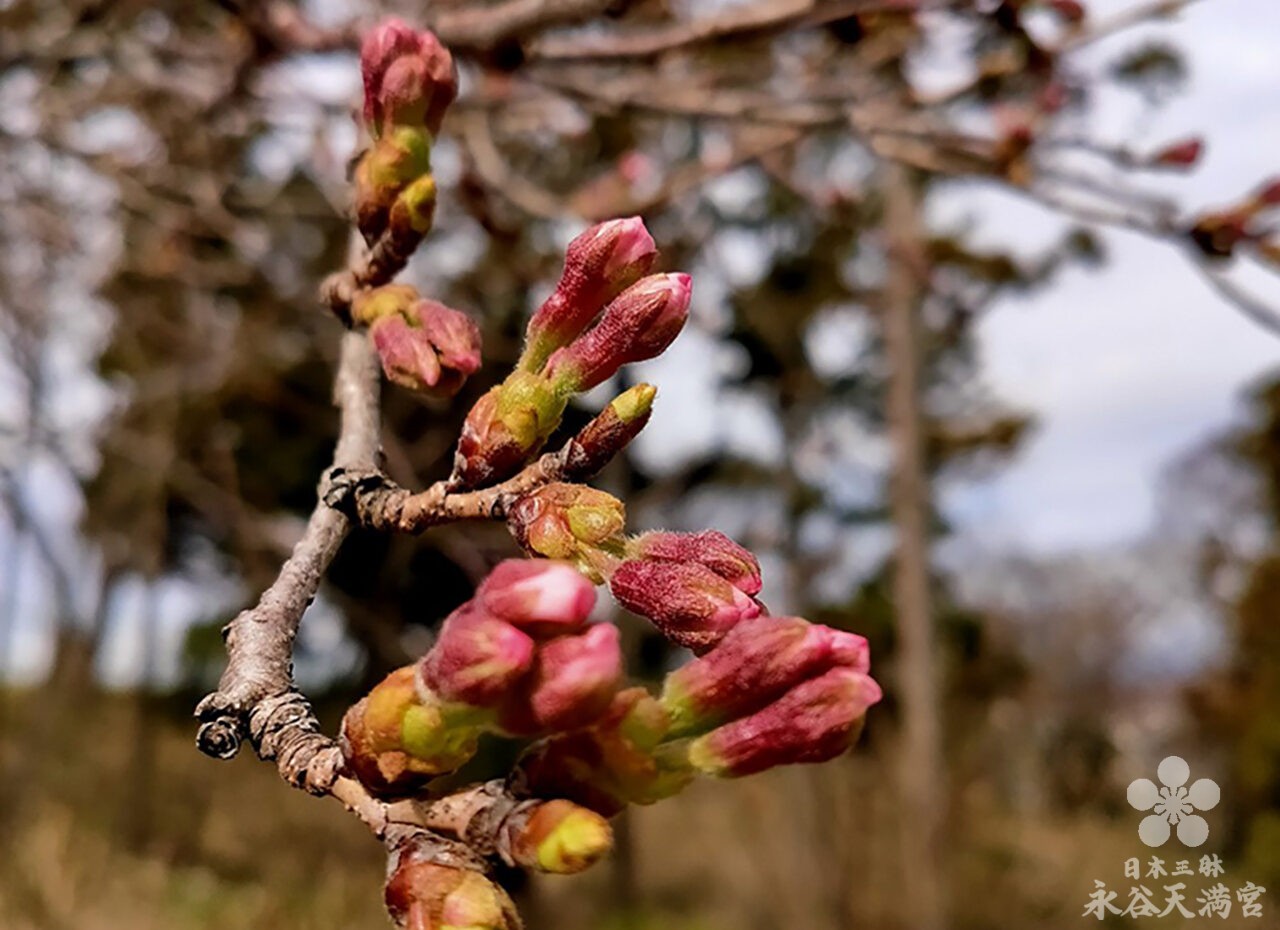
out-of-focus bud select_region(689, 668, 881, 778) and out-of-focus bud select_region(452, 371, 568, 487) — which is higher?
out-of-focus bud select_region(452, 371, 568, 487)

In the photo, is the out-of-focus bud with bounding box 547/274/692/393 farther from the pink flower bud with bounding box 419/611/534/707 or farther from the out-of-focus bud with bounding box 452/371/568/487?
the pink flower bud with bounding box 419/611/534/707

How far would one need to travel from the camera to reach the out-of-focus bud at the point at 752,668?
63cm

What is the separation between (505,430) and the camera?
74 cm

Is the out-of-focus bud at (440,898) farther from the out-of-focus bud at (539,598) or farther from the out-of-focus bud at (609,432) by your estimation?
the out-of-focus bud at (609,432)

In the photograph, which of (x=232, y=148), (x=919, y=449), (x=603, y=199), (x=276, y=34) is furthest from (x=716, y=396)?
(x=276, y=34)

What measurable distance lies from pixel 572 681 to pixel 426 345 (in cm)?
35

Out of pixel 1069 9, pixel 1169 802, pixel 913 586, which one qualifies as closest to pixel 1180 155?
→ pixel 1069 9

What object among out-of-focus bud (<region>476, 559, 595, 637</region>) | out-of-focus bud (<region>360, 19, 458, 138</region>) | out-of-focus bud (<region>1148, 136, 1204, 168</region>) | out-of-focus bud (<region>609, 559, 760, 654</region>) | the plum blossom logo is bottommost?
the plum blossom logo

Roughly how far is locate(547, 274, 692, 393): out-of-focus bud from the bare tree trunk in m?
5.45

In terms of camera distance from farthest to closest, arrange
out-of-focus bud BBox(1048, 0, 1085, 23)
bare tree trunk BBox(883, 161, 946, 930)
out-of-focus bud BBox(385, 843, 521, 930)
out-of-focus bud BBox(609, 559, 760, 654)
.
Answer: bare tree trunk BBox(883, 161, 946, 930) < out-of-focus bud BBox(1048, 0, 1085, 23) < out-of-focus bud BBox(609, 559, 760, 654) < out-of-focus bud BBox(385, 843, 521, 930)

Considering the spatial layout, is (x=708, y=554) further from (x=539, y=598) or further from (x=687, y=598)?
(x=539, y=598)

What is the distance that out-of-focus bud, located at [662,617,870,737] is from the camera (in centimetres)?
63

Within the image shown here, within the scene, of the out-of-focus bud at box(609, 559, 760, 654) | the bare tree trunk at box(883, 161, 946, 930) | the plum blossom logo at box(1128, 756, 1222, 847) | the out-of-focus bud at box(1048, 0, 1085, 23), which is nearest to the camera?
the out-of-focus bud at box(609, 559, 760, 654)

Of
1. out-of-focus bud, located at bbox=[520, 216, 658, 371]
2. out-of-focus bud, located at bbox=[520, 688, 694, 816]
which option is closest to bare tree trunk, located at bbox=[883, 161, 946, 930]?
out-of-focus bud, located at bbox=[520, 216, 658, 371]
